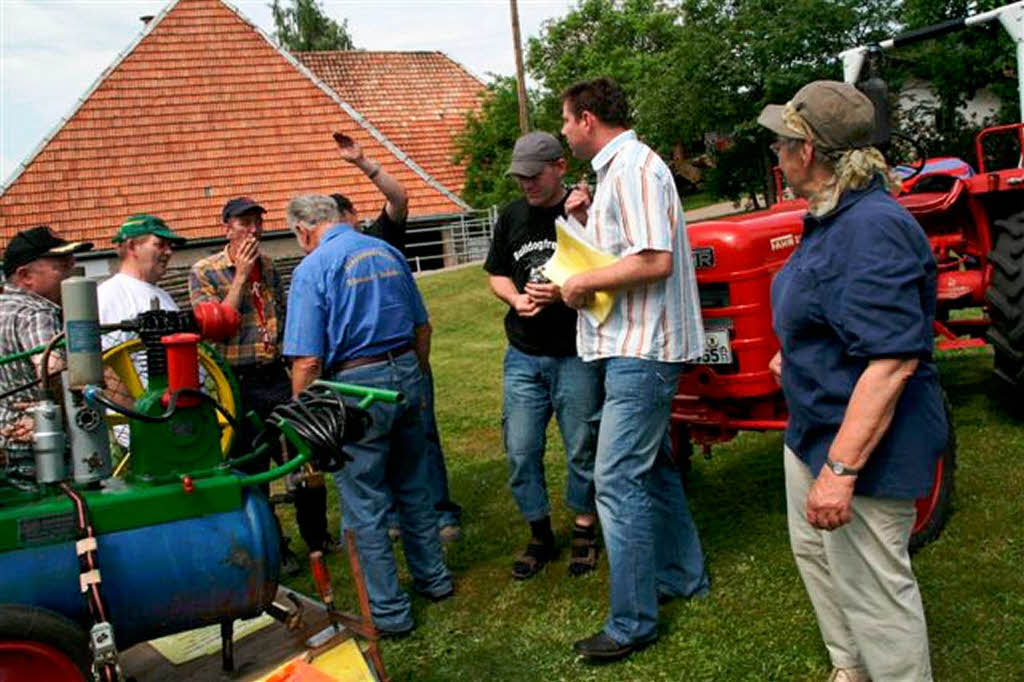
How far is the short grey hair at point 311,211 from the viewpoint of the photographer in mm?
4168

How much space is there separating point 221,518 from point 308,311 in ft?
4.08

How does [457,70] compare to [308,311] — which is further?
[457,70]

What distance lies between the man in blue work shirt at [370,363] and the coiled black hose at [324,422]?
87 cm

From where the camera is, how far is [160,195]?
18.9 metres

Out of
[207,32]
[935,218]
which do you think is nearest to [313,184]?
[207,32]

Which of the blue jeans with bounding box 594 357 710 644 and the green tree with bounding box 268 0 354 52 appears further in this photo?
the green tree with bounding box 268 0 354 52

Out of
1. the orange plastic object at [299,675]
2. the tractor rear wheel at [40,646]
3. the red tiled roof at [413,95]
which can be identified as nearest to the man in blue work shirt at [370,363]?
the orange plastic object at [299,675]

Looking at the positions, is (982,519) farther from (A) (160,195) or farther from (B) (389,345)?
(A) (160,195)

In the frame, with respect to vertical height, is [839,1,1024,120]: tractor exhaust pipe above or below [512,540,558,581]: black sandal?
above

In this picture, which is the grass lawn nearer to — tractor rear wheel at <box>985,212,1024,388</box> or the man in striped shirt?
the man in striped shirt

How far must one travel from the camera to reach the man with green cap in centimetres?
414

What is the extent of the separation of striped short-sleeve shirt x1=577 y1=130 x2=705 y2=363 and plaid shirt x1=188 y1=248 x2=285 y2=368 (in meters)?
1.95

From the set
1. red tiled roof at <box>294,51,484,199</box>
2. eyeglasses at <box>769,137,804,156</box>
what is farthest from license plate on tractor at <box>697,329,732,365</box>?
red tiled roof at <box>294,51,484,199</box>

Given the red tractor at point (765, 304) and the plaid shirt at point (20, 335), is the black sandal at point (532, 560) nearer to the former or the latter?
the red tractor at point (765, 304)
